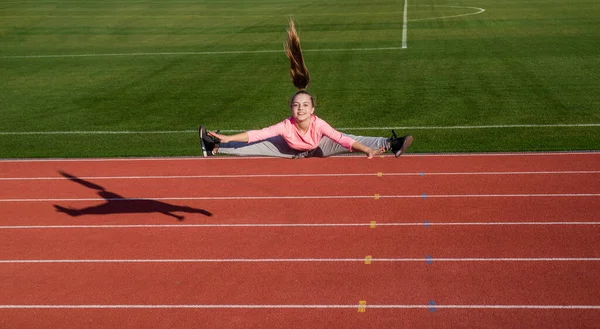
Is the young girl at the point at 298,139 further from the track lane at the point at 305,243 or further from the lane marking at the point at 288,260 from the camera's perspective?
the track lane at the point at 305,243

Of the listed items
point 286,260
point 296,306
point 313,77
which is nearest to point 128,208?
point 286,260

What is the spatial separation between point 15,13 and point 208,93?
716 inches

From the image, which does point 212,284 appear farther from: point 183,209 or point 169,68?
point 169,68

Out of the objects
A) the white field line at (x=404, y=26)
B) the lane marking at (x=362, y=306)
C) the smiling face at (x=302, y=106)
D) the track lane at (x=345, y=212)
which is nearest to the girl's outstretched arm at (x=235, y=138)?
the smiling face at (x=302, y=106)

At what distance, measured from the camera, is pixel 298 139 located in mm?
8102

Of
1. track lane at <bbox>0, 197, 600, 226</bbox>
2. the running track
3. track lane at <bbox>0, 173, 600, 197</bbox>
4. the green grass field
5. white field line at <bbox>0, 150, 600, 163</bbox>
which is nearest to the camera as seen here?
the running track

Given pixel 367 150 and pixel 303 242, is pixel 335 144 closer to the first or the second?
pixel 367 150

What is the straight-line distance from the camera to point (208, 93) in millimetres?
17812

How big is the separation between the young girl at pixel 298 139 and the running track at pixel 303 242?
1.57 meters

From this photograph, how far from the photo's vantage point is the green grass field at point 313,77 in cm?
1431

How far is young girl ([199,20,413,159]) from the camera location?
7.71 meters

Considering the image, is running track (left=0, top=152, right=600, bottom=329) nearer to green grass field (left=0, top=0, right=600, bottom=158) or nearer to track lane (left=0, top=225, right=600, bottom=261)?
track lane (left=0, top=225, right=600, bottom=261)

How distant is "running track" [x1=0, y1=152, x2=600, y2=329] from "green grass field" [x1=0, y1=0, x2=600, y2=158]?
137 cm

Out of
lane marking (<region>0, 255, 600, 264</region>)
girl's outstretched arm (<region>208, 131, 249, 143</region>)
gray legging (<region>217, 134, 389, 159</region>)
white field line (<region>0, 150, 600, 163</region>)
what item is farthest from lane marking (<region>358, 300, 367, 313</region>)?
white field line (<region>0, 150, 600, 163</region>)
